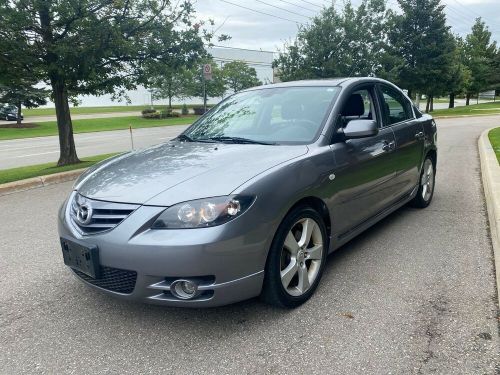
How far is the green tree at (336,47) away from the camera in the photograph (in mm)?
23828

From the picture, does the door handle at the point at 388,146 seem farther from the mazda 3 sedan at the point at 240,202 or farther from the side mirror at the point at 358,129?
Answer: the side mirror at the point at 358,129

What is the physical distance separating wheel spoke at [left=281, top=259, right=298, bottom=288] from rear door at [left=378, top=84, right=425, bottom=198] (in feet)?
6.83

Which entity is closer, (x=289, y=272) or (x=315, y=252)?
(x=289, y=272)

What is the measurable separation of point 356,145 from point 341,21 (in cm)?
2246

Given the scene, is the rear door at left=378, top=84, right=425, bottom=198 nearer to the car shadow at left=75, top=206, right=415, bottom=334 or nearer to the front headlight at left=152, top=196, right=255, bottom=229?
the car shadow at left=75, top=206, right=415, bottom=334

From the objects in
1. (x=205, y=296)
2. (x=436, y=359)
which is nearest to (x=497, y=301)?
(x=436, y=359)

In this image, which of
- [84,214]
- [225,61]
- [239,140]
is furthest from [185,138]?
[225,61]

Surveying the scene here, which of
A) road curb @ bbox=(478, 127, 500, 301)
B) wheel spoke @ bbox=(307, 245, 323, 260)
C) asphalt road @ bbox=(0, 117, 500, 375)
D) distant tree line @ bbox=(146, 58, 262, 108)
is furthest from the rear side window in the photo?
distant tree line @ bbox=(146, 58, 262, 108)

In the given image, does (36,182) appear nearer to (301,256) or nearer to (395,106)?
(395,106)

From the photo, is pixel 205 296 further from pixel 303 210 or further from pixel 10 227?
pixel 10 227

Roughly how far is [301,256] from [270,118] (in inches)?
56.5

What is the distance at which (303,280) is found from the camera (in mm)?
3275

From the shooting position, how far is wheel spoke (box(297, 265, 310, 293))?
3262mm

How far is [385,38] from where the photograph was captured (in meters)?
31.5
